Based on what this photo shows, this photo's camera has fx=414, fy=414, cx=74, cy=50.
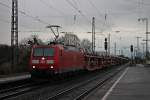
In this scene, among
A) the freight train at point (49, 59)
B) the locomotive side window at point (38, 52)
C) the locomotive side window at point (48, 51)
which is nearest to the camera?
the freight train at point (49, 59)

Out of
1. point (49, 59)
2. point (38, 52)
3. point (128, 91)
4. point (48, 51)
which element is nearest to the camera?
point (128, 91)

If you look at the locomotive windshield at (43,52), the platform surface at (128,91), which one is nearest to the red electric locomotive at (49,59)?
the locomotive windshield at (43,52)

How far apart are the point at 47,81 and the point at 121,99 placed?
16.2 metres

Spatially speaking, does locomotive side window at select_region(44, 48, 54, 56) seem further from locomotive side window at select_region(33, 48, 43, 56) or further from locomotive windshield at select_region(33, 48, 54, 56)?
locomotive side window at select_region(33, 48, 43, 56)

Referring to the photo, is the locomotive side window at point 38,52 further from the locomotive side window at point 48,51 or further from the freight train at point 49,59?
the locomotive side window at point 48,51

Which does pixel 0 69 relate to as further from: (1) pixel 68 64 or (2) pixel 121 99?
(2) pixel 121 99

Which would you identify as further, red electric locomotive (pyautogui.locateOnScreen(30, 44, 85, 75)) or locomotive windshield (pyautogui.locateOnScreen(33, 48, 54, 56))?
locomotive windshield (pyautogui.locateOnScreen(33, 48, 54, 56))

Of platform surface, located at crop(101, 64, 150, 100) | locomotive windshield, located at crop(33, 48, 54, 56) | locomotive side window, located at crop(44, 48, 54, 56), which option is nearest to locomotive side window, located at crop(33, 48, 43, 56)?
locomotive windshield, located at crop(33, 48, 54, 56)

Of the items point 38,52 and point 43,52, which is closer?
point 43,52

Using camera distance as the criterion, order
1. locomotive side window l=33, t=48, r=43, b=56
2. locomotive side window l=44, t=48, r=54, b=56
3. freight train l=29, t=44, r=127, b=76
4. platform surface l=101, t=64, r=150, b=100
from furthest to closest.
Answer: locomotive side window l=33, t=48, r=43, b=56
locomotive side window l=44, t=48, r=54, b=56
freight train l=29, t=44, r=127, b=76
platform surface l=101, t=64, r=150, b=100

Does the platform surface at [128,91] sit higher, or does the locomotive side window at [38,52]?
the locomotive side window at [38,52]

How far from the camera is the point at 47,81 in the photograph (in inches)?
1341

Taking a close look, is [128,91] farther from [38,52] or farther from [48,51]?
[38,52]

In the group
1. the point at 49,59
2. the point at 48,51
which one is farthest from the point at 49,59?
the point at 48,51
